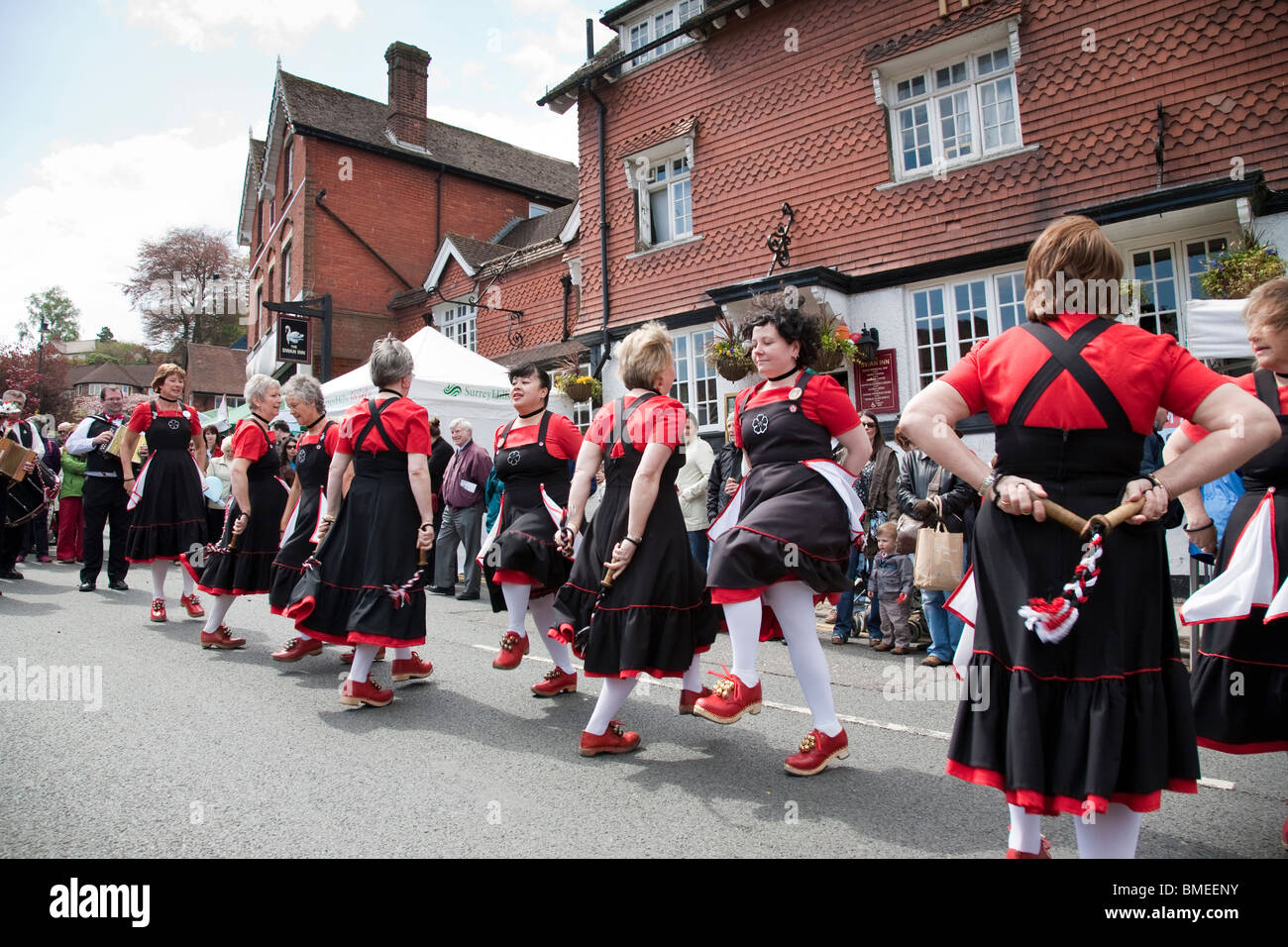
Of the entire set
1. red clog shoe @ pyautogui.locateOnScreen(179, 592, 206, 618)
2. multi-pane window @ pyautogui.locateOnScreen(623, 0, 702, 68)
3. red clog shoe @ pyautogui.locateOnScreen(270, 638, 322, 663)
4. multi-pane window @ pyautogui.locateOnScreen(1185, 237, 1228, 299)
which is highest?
multi-pane window @ pyautogui.locateOnScreen(623, 0, 702, 68)

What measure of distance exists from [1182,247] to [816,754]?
889 cm

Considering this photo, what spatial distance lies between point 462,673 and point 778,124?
420 inches

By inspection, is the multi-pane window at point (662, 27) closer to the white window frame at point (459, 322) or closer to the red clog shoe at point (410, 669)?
the white window frame at point (459, 322)

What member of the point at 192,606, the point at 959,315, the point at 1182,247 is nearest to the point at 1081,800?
the point at 192,606

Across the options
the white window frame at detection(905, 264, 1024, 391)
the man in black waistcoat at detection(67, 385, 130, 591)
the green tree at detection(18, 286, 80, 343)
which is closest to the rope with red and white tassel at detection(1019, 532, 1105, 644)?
the white window frame at detection(905, 264, 1024, 391)

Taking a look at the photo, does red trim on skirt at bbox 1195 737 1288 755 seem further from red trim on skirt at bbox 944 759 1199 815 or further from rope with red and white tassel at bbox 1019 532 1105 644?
rope with red and white tassel at bbox 1019 532 1105 644

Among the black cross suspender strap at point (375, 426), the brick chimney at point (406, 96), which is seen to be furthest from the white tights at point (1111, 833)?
the brick chimney at point (406, 96)

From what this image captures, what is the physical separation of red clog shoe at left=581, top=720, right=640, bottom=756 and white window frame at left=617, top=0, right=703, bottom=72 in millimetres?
13867

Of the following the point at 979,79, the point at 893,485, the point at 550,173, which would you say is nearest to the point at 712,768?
the point at 893,485

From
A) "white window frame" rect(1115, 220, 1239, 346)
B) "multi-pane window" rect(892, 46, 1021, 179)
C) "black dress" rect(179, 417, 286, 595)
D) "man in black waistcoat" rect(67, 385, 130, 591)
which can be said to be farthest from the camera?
"multi-pane window" rect(892, 46, 1021, 179)

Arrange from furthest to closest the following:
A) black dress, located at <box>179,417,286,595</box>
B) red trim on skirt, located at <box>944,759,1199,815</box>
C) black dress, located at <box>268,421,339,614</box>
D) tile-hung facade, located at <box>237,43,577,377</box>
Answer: tile-hung facade, located at <box>237,43,577,377</box> → black dress, located at <box>179,417,286,595</box> → black dress, located at <box>268,421,339,614</box> → red trim on skirt, located at <box>944,759,1199,815</box>

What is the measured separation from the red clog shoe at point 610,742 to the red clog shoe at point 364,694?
5.09 ft

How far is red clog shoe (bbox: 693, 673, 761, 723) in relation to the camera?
3.60 metres

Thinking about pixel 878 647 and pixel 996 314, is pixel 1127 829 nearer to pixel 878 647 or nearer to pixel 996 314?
pixel 878 647
